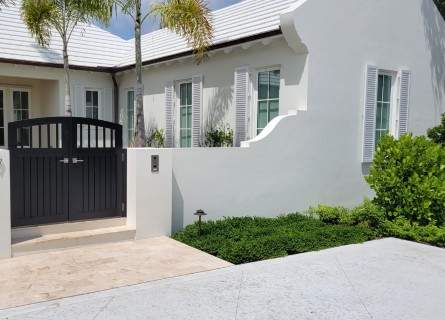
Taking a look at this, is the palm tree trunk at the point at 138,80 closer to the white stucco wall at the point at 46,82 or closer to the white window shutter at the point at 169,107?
the white window shutter at the point at 169,107

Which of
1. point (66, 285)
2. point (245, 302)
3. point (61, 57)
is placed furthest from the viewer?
point (61, 57)

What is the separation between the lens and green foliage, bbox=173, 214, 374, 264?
6.57 m

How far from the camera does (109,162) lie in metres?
7.60

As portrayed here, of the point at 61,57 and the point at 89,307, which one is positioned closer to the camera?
the point at 89,307

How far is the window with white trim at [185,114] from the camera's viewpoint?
12469mm

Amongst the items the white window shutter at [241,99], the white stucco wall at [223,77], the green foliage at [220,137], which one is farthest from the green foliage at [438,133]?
the green foliage at [220,137]

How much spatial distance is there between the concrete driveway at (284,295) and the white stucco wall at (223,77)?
4.20 meters

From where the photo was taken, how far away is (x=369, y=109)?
10445 millimetres

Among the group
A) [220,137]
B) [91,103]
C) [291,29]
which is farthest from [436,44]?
[91,103]

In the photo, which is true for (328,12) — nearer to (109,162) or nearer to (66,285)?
(109,162)

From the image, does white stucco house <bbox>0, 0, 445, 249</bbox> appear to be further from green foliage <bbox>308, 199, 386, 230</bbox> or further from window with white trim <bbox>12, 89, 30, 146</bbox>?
green foliage <bbox>308, 199, 386, 230</bbox>

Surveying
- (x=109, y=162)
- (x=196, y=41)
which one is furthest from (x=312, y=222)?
(x=196, y=41)

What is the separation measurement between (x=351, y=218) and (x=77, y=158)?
5.26 meters

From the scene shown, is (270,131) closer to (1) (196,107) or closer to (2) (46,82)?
(1) (196,107)
